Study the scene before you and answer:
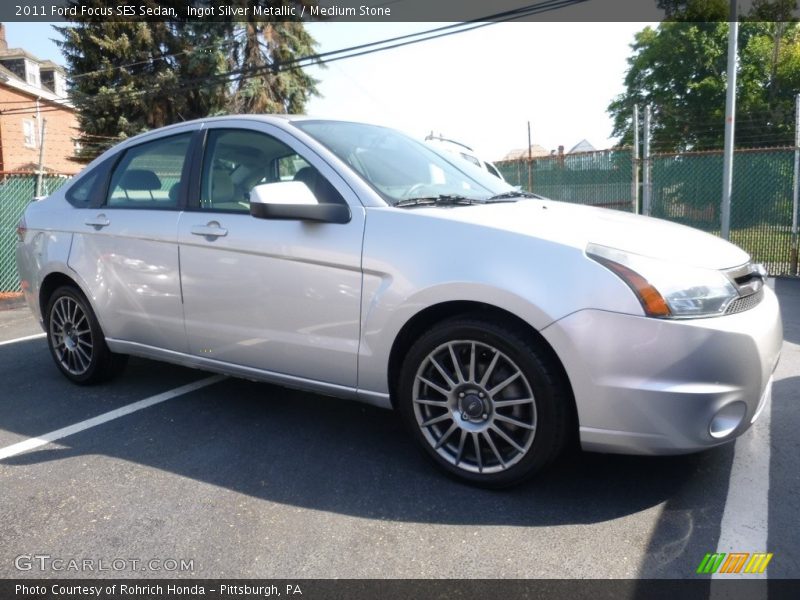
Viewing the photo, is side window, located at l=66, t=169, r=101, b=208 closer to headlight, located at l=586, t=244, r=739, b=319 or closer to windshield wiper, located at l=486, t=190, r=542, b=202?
windshield wiper, located at l=486, t=190, r=542, b=202

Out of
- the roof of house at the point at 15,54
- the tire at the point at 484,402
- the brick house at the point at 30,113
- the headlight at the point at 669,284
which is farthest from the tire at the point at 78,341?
the roof of house at the point at 15,54

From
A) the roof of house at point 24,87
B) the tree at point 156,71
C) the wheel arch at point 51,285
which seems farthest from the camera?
the roof of house at point 24,87

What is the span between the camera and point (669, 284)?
97.2 inches

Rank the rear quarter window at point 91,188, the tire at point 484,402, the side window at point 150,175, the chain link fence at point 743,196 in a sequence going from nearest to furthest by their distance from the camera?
the tire at point 484,402 < the side window at point 150,175 < the rear quarter window at point 91,188 < the chain link fence at point 743,196

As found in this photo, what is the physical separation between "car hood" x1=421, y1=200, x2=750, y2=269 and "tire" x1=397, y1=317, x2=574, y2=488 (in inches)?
17.9

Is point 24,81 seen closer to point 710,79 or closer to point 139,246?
point 710,79

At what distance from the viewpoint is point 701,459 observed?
3094mm

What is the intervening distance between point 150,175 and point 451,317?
245 cm

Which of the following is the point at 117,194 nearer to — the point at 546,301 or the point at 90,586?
the point at 90,586

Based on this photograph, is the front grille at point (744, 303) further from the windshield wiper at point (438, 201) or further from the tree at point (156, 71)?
the tree at point (156, 71)

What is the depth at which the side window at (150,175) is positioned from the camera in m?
3.93

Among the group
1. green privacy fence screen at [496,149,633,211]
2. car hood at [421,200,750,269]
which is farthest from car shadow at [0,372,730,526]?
Answer: green privacy fence screen at [496,149,633,211]

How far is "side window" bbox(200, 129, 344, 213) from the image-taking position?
357 centimetres

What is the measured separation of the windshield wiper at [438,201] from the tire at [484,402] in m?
0.66
